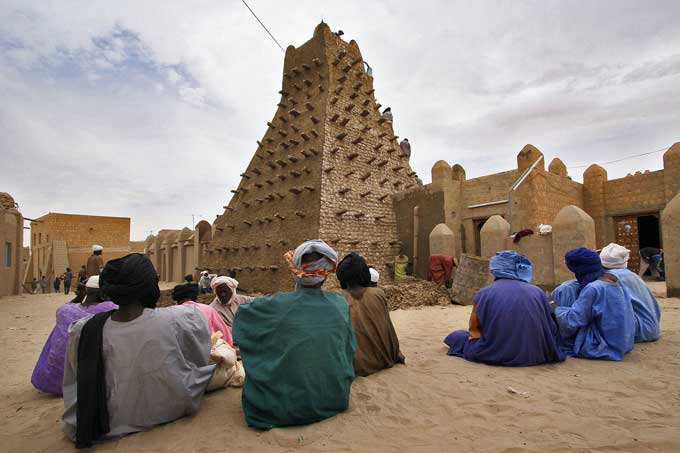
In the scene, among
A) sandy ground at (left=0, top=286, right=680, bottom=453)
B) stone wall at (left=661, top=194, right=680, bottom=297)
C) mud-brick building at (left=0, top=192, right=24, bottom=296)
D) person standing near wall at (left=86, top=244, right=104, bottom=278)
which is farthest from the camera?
mud-brick building at (left=0, top=192, right=24, bottom=296)

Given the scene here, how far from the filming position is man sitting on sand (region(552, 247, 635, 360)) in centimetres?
398

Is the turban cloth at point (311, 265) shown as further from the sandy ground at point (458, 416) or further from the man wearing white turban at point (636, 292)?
the man wearing white turban at point (636, 292)

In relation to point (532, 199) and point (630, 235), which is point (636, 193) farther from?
point (532, 199)

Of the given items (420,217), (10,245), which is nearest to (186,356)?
(420,217)

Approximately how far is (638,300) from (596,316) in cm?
94

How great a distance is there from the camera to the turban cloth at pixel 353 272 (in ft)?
13.2

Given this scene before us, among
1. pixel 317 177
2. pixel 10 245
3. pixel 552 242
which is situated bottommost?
pixel 552 242

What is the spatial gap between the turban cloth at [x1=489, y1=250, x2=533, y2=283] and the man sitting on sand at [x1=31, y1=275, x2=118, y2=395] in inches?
152

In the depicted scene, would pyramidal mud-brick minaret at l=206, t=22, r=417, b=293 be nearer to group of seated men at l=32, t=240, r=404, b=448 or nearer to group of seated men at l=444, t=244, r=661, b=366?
group of seated men at l=444, t=244, r=661, b=366

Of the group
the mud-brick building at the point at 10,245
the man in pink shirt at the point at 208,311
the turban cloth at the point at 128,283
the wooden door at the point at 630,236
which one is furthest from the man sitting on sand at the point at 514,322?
the mud-brick building at the point at 10,245

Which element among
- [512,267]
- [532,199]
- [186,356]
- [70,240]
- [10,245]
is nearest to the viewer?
[186,356]

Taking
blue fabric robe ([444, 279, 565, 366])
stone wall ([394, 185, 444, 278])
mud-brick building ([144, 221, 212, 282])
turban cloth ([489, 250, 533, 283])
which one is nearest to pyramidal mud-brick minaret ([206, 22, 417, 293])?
stone wall ([394, 185, 444, 278])

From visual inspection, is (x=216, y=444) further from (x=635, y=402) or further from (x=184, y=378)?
(x=635, y=402)

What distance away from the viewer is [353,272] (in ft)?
13.2
